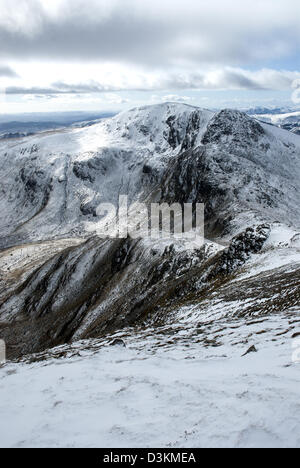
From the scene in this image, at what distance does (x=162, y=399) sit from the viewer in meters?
9.92

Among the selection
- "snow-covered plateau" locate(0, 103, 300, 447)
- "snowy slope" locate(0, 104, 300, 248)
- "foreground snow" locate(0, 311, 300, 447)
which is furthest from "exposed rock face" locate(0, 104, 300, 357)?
"foreground snow" locate(0, 311, 300, 447)

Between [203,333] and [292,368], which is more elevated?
[292,368]

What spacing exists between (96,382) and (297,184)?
367ft

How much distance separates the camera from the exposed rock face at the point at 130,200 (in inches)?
1510

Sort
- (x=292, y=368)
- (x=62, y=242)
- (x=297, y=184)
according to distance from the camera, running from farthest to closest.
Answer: (x=62, y=242) < (x=297, y=184) < (x=292, y=368)

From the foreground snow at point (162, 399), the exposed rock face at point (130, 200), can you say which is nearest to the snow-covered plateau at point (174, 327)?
the foreground snow at point (162, 399)

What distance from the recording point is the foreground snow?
7867 mm

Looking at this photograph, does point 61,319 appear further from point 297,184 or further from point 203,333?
point 297,184

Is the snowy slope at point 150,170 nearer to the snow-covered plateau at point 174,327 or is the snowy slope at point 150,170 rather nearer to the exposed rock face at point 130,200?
the exposed rock face at point 130,200

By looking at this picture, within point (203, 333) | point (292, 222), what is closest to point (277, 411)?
point (203, 333)

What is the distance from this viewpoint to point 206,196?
297 ft

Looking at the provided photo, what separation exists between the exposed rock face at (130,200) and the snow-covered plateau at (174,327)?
38cm

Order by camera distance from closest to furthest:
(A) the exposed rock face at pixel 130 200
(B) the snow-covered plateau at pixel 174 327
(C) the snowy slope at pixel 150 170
Result: 1. (B) the snow-covered plateau at pixel 174 327
2. (A) the exposed rock face at pixel 130 200
3. (C) the snowy slope at pixel 150 170

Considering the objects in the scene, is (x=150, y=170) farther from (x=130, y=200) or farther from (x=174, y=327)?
(x=174, y=327)
